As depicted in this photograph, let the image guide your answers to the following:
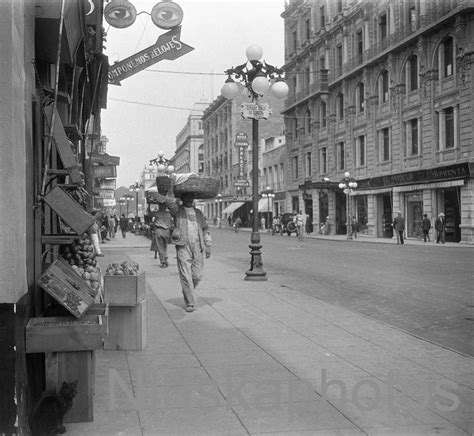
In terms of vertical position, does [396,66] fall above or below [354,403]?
above

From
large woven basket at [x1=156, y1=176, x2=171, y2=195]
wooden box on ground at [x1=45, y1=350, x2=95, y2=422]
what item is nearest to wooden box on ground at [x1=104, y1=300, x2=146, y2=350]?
wooden box on ground at [x1=45, y1=350, x2=95, y2=422]

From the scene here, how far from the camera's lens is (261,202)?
206ft

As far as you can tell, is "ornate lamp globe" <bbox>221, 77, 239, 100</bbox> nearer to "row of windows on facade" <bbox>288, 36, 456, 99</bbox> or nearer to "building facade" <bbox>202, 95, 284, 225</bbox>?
"row of windows on facade" <bbox>288, 36, 456, 99</bbox>

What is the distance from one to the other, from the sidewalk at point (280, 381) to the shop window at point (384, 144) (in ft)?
104

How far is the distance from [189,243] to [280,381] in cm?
402

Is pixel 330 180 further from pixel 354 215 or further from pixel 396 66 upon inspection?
pixel 396 66

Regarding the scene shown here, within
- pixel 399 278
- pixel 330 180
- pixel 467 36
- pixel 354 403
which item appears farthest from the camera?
pixel 330 180

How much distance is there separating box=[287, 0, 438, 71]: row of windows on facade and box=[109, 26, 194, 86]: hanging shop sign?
27.0m

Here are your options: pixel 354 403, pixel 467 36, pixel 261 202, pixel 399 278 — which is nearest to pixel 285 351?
pixel 354 403

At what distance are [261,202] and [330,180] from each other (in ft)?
55.7

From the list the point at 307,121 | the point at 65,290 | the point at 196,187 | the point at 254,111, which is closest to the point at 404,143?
the point at 307,121

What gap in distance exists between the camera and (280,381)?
16.7 ft

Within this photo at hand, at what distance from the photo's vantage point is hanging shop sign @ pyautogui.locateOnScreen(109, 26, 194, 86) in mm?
10398

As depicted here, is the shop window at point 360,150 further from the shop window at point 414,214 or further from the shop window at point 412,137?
the shop window at point 414,214
